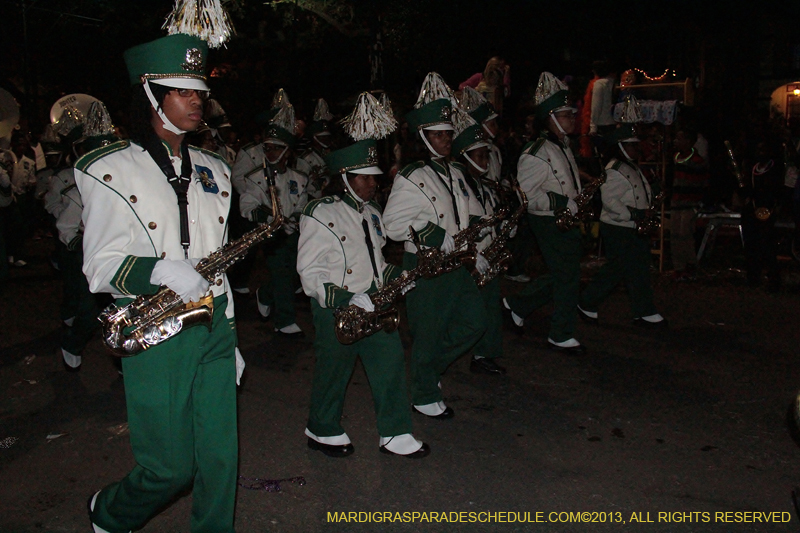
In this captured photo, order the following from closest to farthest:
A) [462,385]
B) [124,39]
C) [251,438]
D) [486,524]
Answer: [486,524] < [251,438] < [462,385] < [124,39]

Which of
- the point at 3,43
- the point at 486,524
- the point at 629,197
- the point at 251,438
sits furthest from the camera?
the point at 3,43

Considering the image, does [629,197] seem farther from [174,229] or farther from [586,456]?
[174,229]

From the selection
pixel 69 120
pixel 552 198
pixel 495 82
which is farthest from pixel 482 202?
pixel 495 82

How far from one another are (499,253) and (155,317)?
396 cm

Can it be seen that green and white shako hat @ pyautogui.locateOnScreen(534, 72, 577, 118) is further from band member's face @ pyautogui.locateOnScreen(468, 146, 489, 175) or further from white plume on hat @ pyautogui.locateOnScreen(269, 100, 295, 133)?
white plume on hat @ pyautogui.locateOnScreen(269, 100, 295, 133)

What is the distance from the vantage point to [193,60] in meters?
3.51

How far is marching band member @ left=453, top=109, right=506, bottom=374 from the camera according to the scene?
6484mm

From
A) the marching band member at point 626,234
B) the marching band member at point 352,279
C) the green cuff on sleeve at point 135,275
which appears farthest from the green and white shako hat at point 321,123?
the green cuff on sleeve at point 135,275

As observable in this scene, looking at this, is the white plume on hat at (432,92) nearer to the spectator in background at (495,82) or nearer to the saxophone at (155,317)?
the saxophone at (155,317)

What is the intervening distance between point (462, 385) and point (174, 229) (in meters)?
3.83

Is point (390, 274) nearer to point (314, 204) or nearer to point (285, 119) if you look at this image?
point (314, 204)

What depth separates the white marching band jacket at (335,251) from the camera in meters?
4.95

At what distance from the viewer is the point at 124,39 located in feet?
76.2

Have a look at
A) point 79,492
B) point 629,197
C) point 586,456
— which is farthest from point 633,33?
point 79,492
